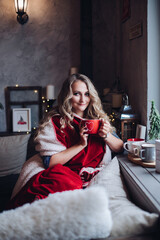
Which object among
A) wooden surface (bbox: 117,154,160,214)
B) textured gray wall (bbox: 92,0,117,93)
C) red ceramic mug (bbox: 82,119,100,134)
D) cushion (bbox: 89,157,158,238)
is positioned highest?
textured gray wall (bbox: 92,0,117,93)

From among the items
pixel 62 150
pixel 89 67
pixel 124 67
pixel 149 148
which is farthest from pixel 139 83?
pixel 89 67

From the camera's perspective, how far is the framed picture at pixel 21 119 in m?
3.11

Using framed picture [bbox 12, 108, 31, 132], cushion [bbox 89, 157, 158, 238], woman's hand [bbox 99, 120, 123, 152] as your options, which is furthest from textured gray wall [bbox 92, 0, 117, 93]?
cushion [bbox 89, 157, 158, 238]

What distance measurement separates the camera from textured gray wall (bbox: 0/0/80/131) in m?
3.04

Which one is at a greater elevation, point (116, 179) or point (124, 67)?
point (124, 67)

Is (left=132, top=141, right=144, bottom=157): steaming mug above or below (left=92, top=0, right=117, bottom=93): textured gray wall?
below

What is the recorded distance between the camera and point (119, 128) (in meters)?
1.97

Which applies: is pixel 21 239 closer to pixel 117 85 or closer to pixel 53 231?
pixel 53 231

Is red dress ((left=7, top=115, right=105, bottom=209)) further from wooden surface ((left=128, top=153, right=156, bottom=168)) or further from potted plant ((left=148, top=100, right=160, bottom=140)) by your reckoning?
potted plant ((left=148, top=100, right=160, bottom=140))

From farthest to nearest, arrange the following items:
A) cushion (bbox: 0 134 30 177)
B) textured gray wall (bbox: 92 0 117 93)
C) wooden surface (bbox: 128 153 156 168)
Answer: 1. textured gray wall (bbox: 92 0 117 93)
2. cushion (bbox: 0 134 30 177)
3. wooden surface (bbox: 128 153 156 168)

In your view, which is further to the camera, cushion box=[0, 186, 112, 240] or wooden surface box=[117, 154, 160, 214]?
wooden surface box=[117, 154, 160, 214]

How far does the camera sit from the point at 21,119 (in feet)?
10.2

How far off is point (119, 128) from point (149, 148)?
1.90 feet

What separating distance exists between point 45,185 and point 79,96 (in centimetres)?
67
